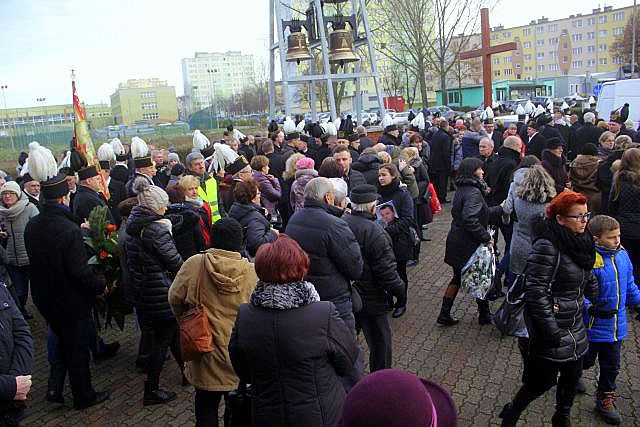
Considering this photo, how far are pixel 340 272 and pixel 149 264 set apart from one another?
1.69 m

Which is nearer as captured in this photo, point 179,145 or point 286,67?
point 286,67

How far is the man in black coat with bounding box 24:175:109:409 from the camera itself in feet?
14.3

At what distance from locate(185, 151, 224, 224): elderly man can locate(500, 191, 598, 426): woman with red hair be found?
13.1ft

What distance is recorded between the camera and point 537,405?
4.32 m

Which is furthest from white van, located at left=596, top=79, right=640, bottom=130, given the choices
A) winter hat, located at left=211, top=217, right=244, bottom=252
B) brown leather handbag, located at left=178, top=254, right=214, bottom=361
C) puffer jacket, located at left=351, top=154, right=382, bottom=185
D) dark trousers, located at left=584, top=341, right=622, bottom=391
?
brown leather handbag, located at left=178, top=254, right=214, bottom=361

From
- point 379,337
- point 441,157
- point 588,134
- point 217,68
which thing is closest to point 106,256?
point 379,337

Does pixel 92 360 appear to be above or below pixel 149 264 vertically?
below

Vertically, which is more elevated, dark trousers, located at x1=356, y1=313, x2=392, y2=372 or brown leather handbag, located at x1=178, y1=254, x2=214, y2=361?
brown leather handbag, located at x1=178, y1=254, x2=214, y2=361

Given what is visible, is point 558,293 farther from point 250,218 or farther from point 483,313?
point 250,218

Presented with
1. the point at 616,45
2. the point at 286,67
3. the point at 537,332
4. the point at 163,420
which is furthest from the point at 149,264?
the point at 616,45

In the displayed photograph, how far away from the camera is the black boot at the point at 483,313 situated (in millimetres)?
5838

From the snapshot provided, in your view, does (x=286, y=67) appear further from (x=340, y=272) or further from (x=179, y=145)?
(x=340, y=272)

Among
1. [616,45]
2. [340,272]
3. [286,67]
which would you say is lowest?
[340,272]

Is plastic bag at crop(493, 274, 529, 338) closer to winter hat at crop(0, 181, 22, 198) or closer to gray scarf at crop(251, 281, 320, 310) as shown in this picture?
gray scarf at crop(251, 281, 320, 310)
